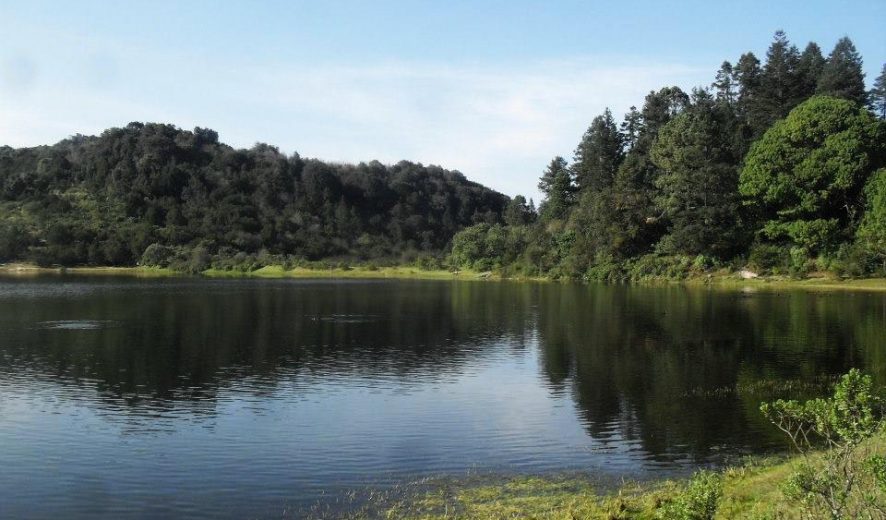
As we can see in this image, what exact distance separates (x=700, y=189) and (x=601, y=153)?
1461 inches

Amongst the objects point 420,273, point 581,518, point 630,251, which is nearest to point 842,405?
point 581,518

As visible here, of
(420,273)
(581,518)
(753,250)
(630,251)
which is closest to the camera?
(581,518)

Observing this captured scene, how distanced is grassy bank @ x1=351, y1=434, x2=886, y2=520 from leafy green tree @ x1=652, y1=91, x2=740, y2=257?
8615 centimetres

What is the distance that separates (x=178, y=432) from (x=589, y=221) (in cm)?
10357

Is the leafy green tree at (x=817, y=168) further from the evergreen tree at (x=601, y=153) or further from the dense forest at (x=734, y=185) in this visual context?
the evergreen tree at (x=601, y=153)

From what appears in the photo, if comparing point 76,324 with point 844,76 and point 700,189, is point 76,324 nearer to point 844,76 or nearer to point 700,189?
point 700,189

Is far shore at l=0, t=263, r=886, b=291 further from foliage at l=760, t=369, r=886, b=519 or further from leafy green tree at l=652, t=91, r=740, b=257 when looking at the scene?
foliage at l=760, t=369, r=886, b=519

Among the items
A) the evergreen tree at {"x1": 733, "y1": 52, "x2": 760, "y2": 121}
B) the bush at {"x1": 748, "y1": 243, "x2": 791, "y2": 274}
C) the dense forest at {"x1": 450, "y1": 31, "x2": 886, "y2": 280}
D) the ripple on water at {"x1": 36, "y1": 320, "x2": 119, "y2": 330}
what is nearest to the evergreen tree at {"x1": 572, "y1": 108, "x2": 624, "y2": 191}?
the dense forest at {"x1": 450, "y1": 31, "x2": 886, "y2": 280}

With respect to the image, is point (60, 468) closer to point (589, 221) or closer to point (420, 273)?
point (589, 221)

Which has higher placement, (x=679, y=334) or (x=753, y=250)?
(x=753, y=250)

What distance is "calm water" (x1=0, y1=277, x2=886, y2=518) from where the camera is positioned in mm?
19469

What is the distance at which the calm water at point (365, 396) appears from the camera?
63.9ft

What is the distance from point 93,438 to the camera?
75.7 ft

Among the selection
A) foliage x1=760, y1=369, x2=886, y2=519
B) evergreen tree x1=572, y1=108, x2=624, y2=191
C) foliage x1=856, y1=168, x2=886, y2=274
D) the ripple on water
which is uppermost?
evergreen tree x1=572, y1=108, x2=624, y2=191
